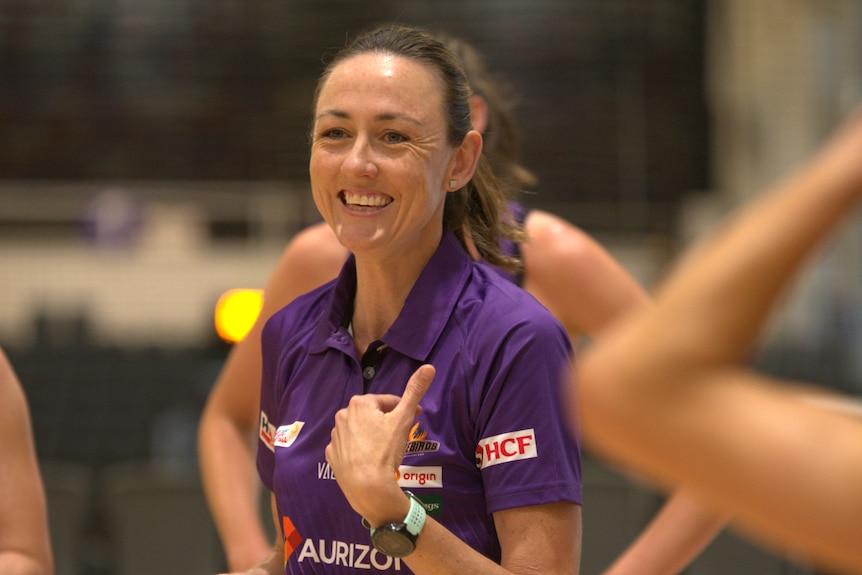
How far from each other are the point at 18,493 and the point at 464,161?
1.01m

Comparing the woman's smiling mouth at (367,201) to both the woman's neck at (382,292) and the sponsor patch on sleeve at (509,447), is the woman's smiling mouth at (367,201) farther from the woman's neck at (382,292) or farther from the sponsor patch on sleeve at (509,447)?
the sponsor patch on sleeve at (509,447)

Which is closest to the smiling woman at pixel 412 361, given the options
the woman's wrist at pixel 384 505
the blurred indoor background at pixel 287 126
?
the woman's wrist at pixel 384 505

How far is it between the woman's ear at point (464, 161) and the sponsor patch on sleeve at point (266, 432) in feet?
1.72

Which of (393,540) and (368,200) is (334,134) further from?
(393,540)

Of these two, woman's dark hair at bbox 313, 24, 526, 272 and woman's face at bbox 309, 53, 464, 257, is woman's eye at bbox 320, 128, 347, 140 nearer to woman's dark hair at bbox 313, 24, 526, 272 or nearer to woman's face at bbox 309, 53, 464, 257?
woman's face at bbox 309, 53, 464, 257

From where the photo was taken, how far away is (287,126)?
9.57 metres

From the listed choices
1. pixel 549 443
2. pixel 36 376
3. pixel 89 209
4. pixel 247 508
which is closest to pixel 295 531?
pixel 549 443

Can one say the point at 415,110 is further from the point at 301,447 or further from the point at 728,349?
the point at 728,349

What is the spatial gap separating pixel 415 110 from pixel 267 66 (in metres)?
8.01

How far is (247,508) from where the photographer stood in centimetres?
286

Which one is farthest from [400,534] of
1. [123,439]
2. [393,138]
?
[123,439]

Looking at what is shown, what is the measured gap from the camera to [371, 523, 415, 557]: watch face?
1.57 m

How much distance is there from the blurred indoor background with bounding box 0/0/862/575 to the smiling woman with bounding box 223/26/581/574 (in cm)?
623

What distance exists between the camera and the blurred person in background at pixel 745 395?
0.85 meters
